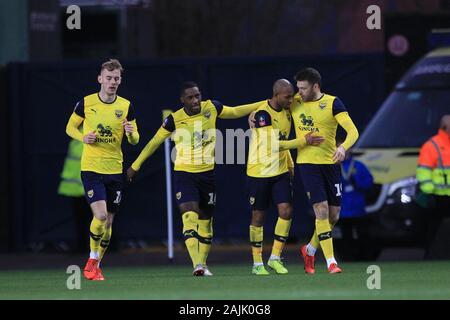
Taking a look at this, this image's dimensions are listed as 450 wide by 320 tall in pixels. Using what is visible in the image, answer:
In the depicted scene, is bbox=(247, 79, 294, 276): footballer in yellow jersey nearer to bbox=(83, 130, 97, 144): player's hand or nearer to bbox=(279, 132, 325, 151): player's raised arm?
bbox=(279, 132, 325, 151): player's raised arm

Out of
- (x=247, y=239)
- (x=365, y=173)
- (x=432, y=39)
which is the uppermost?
(x=432, y=39)

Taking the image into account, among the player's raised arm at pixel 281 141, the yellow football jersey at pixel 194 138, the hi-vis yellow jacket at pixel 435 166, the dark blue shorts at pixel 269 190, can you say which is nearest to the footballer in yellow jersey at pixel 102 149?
the yellow football jersey at pixel 194 138

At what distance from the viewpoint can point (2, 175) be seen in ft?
91.8

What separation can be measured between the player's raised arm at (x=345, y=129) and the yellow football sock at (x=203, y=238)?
1.79 m

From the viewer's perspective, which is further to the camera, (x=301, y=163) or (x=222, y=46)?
(x=222, y=46)

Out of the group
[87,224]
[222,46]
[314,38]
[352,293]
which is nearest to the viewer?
[352,293]

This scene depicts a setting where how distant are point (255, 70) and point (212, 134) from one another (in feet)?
28.3

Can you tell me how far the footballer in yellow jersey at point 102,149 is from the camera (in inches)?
707

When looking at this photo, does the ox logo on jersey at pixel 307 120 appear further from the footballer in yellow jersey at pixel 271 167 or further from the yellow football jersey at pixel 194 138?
the yellow football jersey at pixel 194 138

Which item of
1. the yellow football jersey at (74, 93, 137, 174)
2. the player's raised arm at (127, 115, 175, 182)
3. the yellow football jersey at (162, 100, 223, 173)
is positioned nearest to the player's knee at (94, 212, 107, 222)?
the yellow football jersey at (74, 93, 137, 174)

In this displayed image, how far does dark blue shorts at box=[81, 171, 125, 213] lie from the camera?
18.0 metres

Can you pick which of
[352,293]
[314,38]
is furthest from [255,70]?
[314,38]
